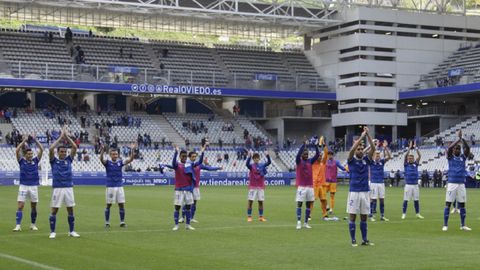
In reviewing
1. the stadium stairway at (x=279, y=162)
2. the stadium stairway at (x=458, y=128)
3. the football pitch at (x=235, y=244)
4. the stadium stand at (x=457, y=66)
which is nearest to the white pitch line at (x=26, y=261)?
the football pitch at (x=235, y=244)

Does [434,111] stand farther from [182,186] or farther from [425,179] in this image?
[182,186]

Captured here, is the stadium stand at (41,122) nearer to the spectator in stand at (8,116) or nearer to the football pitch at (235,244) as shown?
the spectator in stand at (8,116)

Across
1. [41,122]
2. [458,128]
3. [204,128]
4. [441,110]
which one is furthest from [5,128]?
[441,110]

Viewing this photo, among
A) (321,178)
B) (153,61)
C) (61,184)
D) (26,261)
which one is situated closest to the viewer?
(26,261)

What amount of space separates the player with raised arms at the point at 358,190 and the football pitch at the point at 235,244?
1.72ft

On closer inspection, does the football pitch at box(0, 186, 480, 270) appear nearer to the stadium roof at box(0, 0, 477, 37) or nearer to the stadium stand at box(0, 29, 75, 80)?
the stadium stand at box(0, 29, 75, 80)

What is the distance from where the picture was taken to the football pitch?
1745 cm

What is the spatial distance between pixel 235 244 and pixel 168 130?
59.6m

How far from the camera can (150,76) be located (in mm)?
78875

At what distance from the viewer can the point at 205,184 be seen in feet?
226

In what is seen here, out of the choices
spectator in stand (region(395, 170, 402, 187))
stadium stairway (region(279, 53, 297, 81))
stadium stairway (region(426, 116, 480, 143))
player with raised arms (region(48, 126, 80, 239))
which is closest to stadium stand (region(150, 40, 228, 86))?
stadium stairway (region(279, 53, 297, 81))

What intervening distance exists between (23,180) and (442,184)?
1838 inches

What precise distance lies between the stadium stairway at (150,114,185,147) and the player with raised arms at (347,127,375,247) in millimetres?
57453

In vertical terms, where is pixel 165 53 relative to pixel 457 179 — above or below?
above
